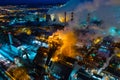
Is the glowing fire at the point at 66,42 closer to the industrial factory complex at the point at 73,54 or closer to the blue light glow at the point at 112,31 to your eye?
the industrial factory complex at the point at 73,54

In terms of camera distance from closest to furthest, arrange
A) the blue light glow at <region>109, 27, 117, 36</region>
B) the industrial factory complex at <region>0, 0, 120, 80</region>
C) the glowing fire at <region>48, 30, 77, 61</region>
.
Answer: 1. the industrial factory complex at <region>0, 0, 120, 80</region>
2. the glowing fire at <region>48, 30, 77, 61</region>
3. the blue light glow at <region>109, 27, 117, 36</region>

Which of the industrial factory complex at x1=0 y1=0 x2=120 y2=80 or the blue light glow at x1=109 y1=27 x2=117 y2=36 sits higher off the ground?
the blue light glow at x1=109 y1=27 x2=117 y2=36

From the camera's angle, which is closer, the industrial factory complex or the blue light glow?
the industrial factory complex

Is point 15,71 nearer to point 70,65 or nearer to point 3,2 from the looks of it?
point 70,65

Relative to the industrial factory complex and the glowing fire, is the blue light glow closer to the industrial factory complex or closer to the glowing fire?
the industrial factory complex

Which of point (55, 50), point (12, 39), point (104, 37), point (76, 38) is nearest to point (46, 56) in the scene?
point (55, 50)

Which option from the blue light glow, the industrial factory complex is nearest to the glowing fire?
the industrial factory complex

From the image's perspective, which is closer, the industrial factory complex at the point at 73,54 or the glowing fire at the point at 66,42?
the industrial factory complex at the point at 73,54

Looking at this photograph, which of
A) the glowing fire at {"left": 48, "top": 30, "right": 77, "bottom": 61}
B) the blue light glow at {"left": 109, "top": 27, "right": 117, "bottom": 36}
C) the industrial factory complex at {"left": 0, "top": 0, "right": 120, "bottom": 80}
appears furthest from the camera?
the blue light glow at {"left": 109, "top": 27, "right": 117, "bottom": 36}

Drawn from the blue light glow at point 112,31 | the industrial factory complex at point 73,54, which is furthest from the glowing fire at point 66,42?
the blue light glow at point 112,31
